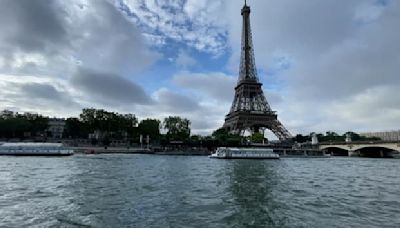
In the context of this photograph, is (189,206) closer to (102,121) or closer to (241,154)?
(241,154)

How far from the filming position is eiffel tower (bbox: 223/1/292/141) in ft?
363

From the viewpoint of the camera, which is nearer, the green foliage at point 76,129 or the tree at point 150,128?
the green foliage at point 76,129

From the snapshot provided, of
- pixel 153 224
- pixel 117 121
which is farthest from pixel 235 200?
pixel 117 121

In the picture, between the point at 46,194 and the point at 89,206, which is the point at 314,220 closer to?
the point at 89,206

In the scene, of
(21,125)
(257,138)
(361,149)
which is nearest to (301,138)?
(257,138)

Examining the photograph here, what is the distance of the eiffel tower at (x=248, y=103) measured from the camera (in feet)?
363

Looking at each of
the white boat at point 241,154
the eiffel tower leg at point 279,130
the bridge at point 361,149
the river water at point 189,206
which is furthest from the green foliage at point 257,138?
the river water at point 189,206

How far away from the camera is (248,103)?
385 ft

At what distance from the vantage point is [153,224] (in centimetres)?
1227

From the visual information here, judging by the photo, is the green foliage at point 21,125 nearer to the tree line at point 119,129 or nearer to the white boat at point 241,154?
the tree line at point 119,129

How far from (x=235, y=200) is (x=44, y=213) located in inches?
344

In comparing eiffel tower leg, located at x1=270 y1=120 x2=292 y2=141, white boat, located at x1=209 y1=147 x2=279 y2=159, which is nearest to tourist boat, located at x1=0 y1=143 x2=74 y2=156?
white boat, located at x1=209 y1=147 x2=279 y2=159

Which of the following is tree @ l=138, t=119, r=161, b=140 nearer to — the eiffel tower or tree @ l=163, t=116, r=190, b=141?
tree @ l=163, t=116, r=190, b=141

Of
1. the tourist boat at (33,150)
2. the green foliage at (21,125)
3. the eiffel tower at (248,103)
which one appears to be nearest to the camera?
the tourist boat at (33,150)
